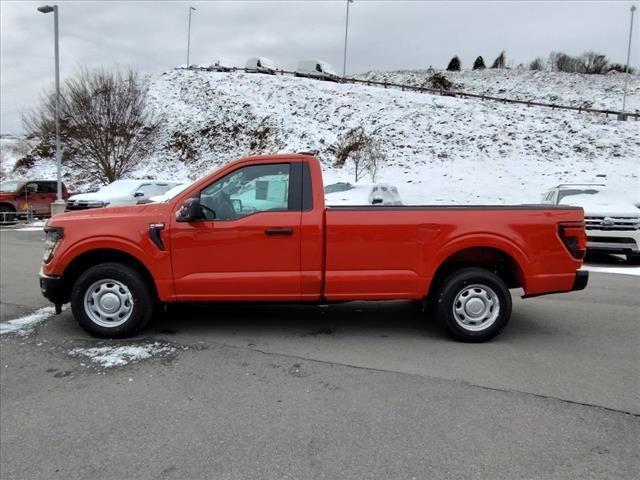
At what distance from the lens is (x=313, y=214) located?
16.7 ft

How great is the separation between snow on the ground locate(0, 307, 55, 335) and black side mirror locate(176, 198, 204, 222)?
7.65 ft

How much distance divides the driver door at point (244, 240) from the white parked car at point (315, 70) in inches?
1660

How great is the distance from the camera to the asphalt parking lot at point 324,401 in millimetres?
3059

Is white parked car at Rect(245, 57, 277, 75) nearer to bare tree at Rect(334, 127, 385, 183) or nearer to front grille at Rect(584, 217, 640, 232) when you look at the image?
bare tree at Rect(334, 127, 385, 183)

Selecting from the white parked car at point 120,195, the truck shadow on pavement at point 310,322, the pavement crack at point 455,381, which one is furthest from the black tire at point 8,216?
the pavement crack at point 455,381

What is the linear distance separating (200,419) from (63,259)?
2.60 metres

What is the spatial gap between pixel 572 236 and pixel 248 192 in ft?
10.7

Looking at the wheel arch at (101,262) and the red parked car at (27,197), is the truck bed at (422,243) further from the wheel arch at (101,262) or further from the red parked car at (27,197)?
the red parked car at (27,197)

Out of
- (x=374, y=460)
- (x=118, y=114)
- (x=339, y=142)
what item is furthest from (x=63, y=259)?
(x=339, y=142)

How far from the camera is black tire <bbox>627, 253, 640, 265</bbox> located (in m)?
11.0

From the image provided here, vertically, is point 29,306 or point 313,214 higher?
point 313,214

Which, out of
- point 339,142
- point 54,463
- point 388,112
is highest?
point 388,112

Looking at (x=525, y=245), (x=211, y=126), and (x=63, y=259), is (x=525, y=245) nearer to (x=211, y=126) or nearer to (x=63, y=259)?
(x=63, y=259)

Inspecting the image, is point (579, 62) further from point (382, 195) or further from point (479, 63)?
point (382, 195)
